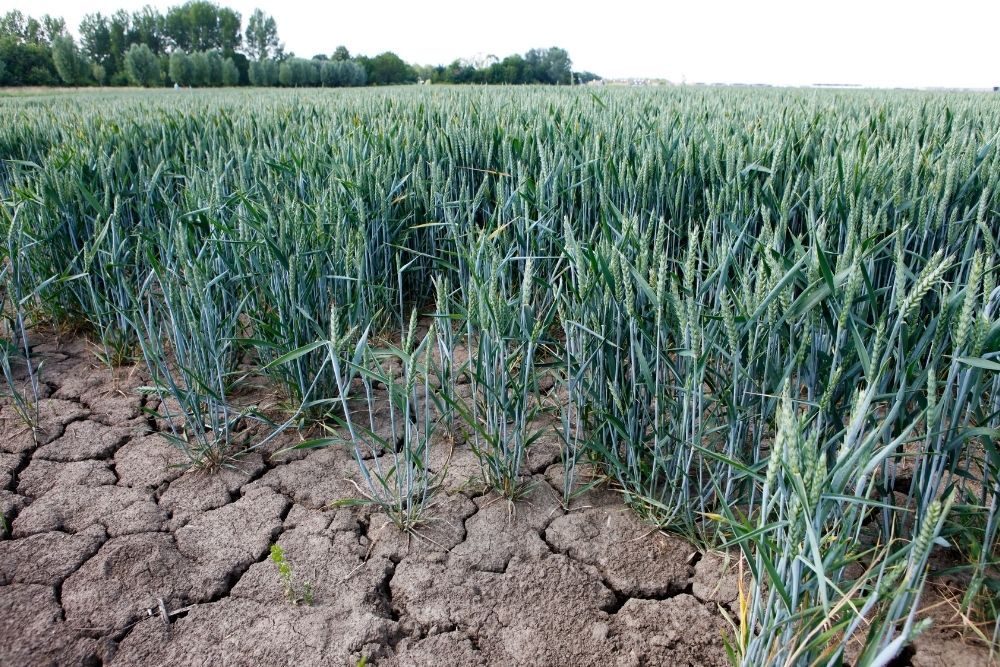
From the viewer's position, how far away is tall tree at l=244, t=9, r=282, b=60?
59844mm

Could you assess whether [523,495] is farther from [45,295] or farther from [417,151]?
[45,295]

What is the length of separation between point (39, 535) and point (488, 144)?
1977mm

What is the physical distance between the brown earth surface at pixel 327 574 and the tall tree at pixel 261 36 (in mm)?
65108


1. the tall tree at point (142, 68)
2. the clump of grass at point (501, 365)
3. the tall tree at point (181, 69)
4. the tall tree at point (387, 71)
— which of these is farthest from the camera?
the tall tree at point (387, 71)

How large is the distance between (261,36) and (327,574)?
68.2 meters

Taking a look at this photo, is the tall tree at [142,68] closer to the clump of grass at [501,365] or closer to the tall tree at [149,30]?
the tall tree at [149,30]

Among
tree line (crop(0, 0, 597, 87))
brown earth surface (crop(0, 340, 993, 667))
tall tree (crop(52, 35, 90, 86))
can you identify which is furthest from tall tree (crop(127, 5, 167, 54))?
brown earth surface (crop(0, 340, 993, 667))

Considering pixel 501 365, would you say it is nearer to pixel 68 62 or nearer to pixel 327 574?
pixel 327 574

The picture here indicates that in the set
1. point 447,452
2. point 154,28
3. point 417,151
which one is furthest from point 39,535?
point 154,28

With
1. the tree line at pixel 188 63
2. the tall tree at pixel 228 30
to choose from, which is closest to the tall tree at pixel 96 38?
the tree line at pixel 188 63

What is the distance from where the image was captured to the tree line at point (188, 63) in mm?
33812

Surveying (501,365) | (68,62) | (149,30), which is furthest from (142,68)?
(501,365)

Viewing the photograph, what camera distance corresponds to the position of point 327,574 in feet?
4.61

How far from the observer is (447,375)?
1669 millimetres
